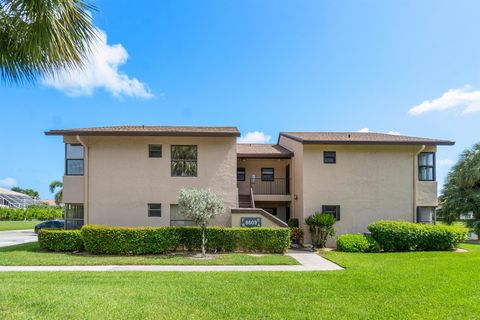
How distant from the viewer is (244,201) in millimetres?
17625

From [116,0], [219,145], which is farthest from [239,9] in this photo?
[116,0]

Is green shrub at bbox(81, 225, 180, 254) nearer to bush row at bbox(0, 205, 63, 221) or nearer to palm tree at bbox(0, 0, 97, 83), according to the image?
palm tree at bbox(0, 0, 97, 83)

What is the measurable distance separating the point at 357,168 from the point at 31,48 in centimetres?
1486

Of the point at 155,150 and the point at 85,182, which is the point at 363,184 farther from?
the point at 85,182

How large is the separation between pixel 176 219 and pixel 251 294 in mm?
8756

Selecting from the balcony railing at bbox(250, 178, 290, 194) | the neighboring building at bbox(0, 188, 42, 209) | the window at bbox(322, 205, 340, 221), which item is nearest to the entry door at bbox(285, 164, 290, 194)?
the balcony railing at bbox(250, 178, 290, 194)

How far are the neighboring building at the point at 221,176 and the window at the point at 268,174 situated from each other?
95.6 inches

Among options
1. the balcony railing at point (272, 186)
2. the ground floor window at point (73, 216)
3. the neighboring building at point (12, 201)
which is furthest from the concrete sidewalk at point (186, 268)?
the neighboring building at point (12, 201)

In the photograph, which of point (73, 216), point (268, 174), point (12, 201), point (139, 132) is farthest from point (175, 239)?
point (12, 201)

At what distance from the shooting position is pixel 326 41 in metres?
14.2

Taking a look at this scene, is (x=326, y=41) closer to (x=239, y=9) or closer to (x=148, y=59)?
(x=239, y=9)

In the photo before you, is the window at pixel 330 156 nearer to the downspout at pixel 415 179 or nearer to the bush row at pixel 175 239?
the downspout at pixel 415 179

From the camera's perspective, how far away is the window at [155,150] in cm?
1516

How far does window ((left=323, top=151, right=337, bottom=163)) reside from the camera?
1633cm
